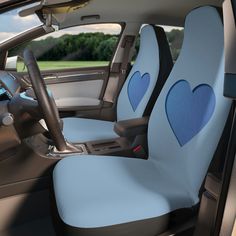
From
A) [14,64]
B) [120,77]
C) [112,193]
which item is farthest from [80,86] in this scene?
[112,193]

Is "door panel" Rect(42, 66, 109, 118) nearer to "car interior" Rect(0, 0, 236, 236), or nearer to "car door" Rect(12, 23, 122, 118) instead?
"car door" Rect(12, 23, 122, 118)

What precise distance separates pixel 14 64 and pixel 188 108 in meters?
1.58

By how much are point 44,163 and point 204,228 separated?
741 millimetres

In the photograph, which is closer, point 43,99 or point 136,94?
point 43,99

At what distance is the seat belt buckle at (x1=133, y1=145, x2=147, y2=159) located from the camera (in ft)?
5.44

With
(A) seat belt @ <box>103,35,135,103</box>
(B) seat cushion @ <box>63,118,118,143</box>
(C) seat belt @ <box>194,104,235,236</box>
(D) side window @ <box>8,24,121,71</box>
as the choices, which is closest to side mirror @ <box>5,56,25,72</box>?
(D) side window @ <box>8,24,121,71</box>

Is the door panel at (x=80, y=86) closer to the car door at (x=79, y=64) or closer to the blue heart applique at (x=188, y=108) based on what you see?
the car door at (x=79, y=64)

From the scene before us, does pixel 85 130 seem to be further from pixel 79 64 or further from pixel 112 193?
pixel 79 64

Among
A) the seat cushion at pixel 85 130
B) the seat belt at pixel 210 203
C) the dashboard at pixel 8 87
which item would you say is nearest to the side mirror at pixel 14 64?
the dashboard at pixel 8 87

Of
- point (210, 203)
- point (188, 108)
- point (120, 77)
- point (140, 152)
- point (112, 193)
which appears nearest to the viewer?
point (210, 203)

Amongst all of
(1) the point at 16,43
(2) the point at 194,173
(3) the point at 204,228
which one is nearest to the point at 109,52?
(1) the point at 16,43

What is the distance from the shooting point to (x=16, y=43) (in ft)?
7.35

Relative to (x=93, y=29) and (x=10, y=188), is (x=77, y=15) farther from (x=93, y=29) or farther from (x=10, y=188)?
(x=10, y=188)

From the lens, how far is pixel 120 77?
2678 millimetres
